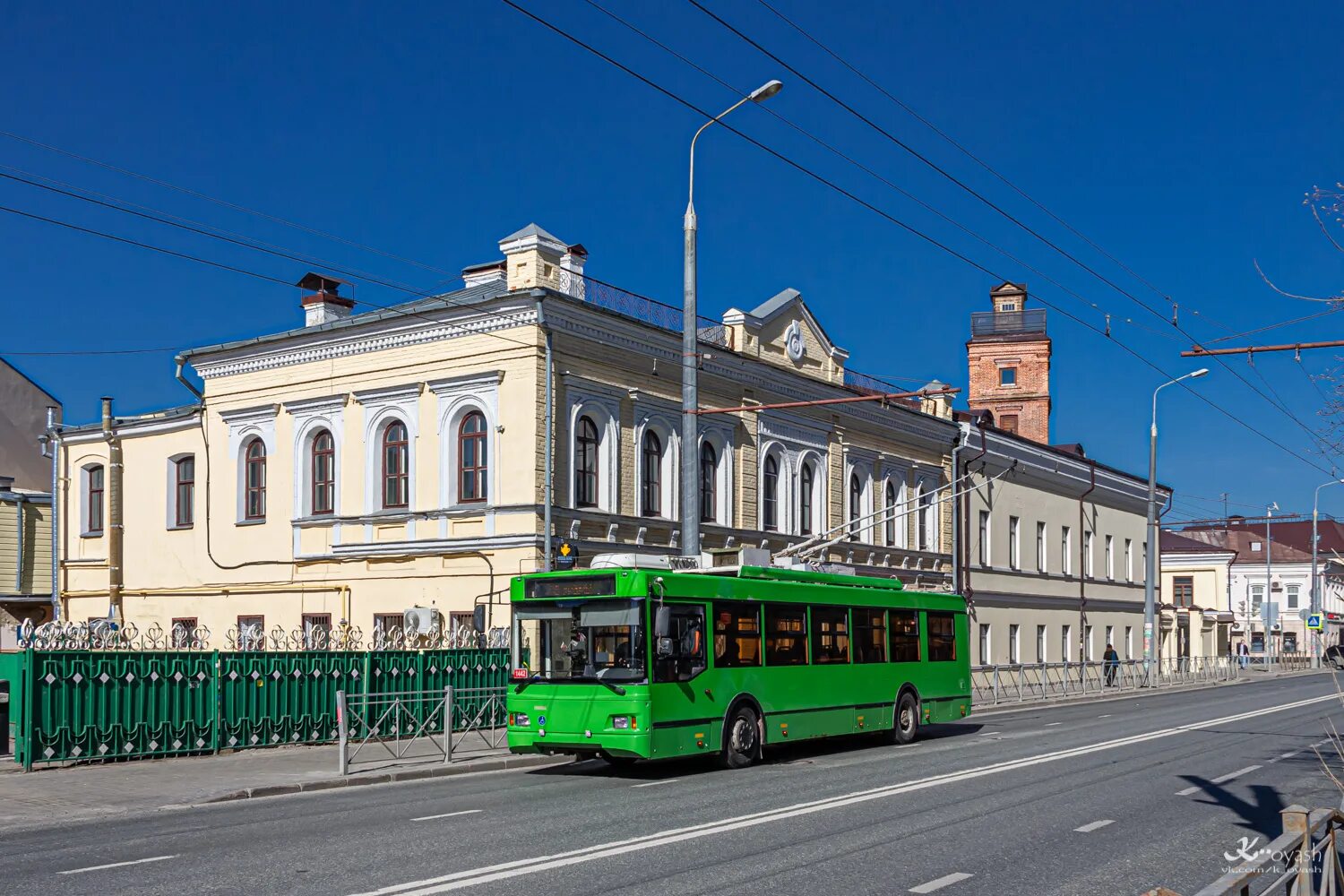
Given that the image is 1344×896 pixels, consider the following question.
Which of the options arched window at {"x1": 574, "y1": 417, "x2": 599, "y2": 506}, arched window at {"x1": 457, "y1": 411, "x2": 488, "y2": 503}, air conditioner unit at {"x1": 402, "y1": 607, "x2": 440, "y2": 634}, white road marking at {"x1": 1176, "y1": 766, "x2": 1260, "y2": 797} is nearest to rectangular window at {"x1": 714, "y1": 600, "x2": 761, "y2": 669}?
white road marking at {"x1": 1176, "y1": 766, "x2": 1260, "y2": 797}

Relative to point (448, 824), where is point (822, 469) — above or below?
above

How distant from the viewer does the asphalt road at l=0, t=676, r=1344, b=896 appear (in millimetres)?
9719

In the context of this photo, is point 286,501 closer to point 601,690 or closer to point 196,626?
point 196,626

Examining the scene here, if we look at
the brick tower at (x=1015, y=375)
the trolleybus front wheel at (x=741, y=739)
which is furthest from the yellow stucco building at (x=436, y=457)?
the brick tower at (x=1015, y=375)

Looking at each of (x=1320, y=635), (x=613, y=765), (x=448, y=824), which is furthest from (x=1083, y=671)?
(x=1320, y=635)

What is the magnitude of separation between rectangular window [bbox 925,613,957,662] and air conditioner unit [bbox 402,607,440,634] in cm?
950

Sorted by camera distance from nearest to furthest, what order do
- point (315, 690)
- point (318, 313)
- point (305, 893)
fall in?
point (305, 893) < point (315, 690) < point (318, 313)

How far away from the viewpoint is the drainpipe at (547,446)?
2616 centimetres

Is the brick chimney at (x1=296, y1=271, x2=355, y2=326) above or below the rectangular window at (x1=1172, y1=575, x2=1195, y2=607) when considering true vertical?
above

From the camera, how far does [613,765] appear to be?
762 inches

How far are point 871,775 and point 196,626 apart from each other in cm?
2107

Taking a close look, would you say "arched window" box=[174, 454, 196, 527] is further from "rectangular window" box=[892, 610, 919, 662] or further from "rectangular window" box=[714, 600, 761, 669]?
"rectangular window" box=[714, 600, 761, 669]

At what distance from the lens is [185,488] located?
112 ft

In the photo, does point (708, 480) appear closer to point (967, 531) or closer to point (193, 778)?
point (967, 531)
